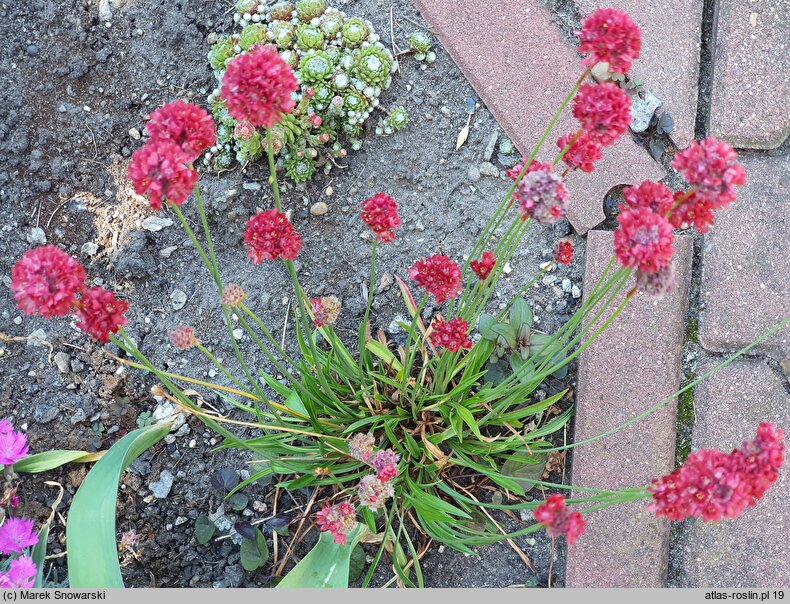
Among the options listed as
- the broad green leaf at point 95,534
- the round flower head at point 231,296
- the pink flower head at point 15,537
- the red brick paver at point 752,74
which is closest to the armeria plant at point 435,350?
the round flower head at point 231,296

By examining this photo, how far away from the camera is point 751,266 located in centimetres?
230

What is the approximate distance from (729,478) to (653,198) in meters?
0.57

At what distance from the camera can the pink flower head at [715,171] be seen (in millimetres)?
1246

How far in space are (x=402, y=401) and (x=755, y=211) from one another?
1381mm

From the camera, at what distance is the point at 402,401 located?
2.09 metres

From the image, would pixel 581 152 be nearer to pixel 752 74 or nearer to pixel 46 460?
pixel 752 74

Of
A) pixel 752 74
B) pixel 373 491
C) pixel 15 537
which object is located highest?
pixel 752 74

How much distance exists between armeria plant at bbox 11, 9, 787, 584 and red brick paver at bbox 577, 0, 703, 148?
0.48 meters

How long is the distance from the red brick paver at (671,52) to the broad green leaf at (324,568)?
176 cm

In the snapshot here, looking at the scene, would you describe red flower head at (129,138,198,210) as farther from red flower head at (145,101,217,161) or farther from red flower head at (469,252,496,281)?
red flower head at (469,252,496,281)

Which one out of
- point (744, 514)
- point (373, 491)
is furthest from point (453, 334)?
point (744, 514)

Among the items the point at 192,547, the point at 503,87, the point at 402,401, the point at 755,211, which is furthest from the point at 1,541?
Answer: the point at 755,211

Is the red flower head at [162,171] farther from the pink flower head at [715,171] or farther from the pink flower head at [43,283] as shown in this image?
the pink flower head at [715,171]

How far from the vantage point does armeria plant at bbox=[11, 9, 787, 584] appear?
50.8 inches
